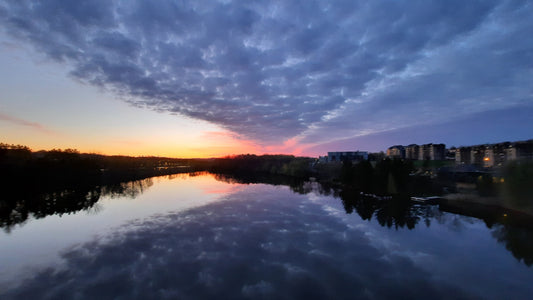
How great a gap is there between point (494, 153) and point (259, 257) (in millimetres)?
119555

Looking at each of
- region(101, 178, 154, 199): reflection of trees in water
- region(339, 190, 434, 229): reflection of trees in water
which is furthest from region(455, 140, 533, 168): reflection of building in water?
region(101, 178, 154, 199): reflection of trees in water

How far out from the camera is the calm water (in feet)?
44.3

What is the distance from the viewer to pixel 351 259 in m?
17.7

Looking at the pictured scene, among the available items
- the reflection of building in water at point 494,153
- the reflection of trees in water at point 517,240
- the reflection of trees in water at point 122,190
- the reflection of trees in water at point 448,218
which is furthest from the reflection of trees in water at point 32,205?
the reflection of building in water at point 494,153

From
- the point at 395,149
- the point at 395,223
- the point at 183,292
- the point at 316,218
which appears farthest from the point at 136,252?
the point at 395,149

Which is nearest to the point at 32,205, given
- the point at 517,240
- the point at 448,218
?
the point at 448,218

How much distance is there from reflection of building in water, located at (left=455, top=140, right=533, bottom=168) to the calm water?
238 ft

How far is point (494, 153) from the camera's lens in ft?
301

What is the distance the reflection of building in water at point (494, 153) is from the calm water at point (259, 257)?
72.5 m

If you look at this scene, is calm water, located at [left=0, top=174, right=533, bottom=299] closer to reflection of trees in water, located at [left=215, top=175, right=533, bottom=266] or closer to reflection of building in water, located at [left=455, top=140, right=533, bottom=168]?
reflection of trees in water, located at [left=215, top=175, right=533, bottom=266]

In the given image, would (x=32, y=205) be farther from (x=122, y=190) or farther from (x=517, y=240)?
(x=517, y=240)

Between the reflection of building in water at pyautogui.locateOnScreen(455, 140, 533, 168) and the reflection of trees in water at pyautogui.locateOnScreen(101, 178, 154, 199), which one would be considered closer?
the reflection of trees in water at pyautogui.locateOnScreen(101, 178, 154, 199)

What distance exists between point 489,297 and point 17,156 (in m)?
91.2

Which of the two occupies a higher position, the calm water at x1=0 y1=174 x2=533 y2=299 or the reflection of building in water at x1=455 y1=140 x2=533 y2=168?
the reflection of building in water at x1=455 y1=140 x2=533 y2=168
